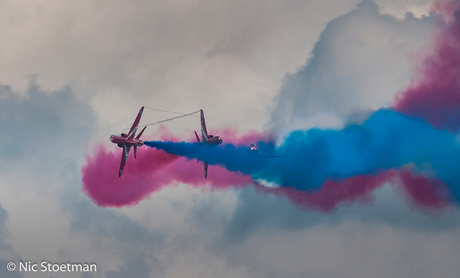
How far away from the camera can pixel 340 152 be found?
285 feet

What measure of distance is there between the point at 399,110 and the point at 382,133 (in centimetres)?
404

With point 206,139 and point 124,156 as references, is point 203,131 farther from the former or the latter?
point 124,156

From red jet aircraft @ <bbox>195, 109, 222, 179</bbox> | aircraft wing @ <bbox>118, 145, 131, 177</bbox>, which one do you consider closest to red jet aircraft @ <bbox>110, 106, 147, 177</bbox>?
aircraft wing @ <bbox>118, 145, 131, 177</bbox>

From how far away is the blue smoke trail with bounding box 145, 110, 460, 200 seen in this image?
8431 cm

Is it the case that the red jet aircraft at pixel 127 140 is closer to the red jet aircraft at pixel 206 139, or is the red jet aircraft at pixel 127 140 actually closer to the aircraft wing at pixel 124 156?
the aircraft wing at pixel 124 156

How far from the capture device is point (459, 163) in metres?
83.5

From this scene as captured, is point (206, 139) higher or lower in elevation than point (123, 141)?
lower

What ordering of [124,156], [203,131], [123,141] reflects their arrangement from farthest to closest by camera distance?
[124,156], [203,131], [123,141]

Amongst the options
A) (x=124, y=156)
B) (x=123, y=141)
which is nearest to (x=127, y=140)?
(x=123, y=141)

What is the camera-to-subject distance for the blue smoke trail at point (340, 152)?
8431 centimetres

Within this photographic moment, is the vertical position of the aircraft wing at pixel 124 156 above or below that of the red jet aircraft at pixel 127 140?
below

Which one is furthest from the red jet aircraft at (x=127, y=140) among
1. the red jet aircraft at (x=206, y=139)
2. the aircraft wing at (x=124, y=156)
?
the red jet aircraft at (x=206, y=139)

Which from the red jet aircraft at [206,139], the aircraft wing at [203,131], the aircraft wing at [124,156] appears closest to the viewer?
the red jet aircraft at [206,139]

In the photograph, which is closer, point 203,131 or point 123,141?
point 123,141
